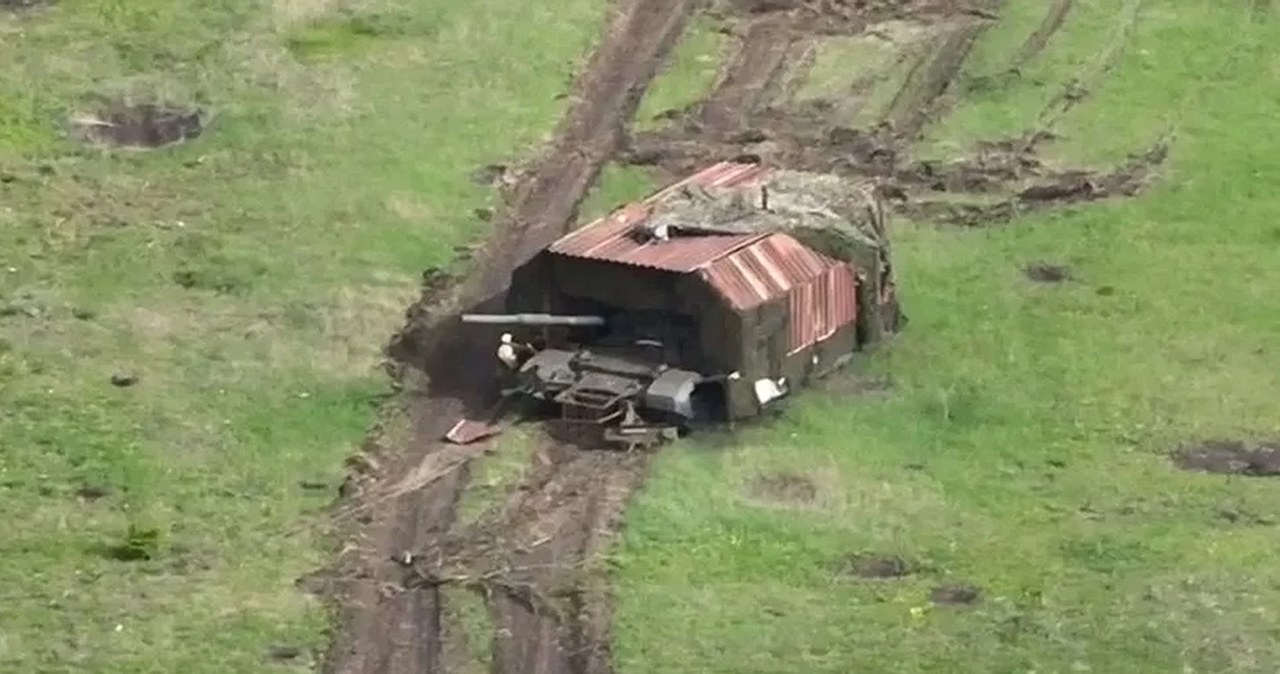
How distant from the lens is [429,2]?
187 feet

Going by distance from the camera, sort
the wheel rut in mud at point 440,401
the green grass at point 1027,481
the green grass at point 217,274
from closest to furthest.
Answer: the green grass at point 1027,481 → the wheel rut in mud at point 440,401 → the green grass at point 217,274

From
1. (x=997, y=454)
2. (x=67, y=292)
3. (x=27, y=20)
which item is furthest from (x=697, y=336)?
(x=27, y=20)

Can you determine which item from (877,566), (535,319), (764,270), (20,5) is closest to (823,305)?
(764,270)

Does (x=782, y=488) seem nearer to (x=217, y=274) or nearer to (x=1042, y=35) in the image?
(x=217, y=274)

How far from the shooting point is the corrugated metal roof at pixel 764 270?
3862 cm

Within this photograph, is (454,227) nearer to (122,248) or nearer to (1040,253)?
(122,248)

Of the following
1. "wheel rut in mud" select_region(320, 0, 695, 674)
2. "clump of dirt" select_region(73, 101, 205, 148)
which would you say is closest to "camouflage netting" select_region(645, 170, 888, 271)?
"wheel rut in mud" select_region(320, 0, 695, 674)

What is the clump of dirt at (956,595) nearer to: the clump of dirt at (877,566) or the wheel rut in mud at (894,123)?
the clump of dirt at (877,566)

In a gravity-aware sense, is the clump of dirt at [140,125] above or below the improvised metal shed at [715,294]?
above

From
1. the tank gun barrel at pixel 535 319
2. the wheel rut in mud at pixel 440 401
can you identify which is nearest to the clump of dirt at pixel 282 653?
the wheel rut in mud at pixel 440 401

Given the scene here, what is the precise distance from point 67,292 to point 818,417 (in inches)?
542

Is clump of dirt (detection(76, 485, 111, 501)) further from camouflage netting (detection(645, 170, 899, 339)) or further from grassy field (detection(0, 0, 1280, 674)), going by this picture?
camouflage netting (detection(645, 170, 899, 339))

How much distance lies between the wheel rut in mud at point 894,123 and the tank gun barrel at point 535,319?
904 cm

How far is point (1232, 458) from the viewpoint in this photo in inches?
1535
